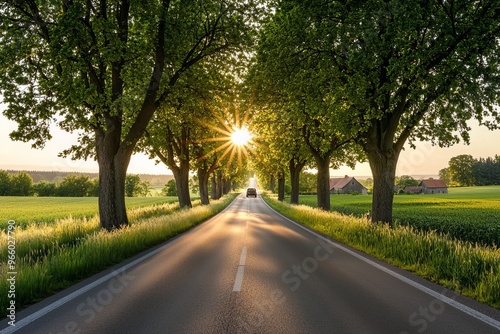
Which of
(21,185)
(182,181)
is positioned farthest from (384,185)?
(21,185)

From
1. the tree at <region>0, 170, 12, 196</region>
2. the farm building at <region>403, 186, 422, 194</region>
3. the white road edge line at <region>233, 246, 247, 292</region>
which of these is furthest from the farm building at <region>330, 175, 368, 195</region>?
the white road edge line at <region>233, 246, 247, 292</region>

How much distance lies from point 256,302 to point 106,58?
8949 millimetres

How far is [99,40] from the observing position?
35.4 ft

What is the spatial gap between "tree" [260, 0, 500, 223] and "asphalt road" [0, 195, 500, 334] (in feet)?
19.5

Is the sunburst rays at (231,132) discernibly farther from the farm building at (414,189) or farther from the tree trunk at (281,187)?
the farm building at (414,189)

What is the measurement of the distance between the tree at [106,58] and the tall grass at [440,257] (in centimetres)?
891

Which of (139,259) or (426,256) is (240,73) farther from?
(426,256)

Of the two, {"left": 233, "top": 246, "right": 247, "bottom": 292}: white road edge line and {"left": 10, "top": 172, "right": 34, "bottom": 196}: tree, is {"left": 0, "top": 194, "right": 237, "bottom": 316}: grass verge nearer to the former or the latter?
{"left": 233, "top": 246, "right": 247, "bottom": 292}: white road edge line

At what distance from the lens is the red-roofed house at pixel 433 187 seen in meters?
106

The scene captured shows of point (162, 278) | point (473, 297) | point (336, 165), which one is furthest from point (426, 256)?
point (336, 165)

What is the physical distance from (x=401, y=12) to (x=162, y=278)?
9.59m

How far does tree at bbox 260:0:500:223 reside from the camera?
9.74 meters

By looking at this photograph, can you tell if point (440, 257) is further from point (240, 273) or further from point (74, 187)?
point (74, 187)

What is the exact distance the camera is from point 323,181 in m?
23.6
